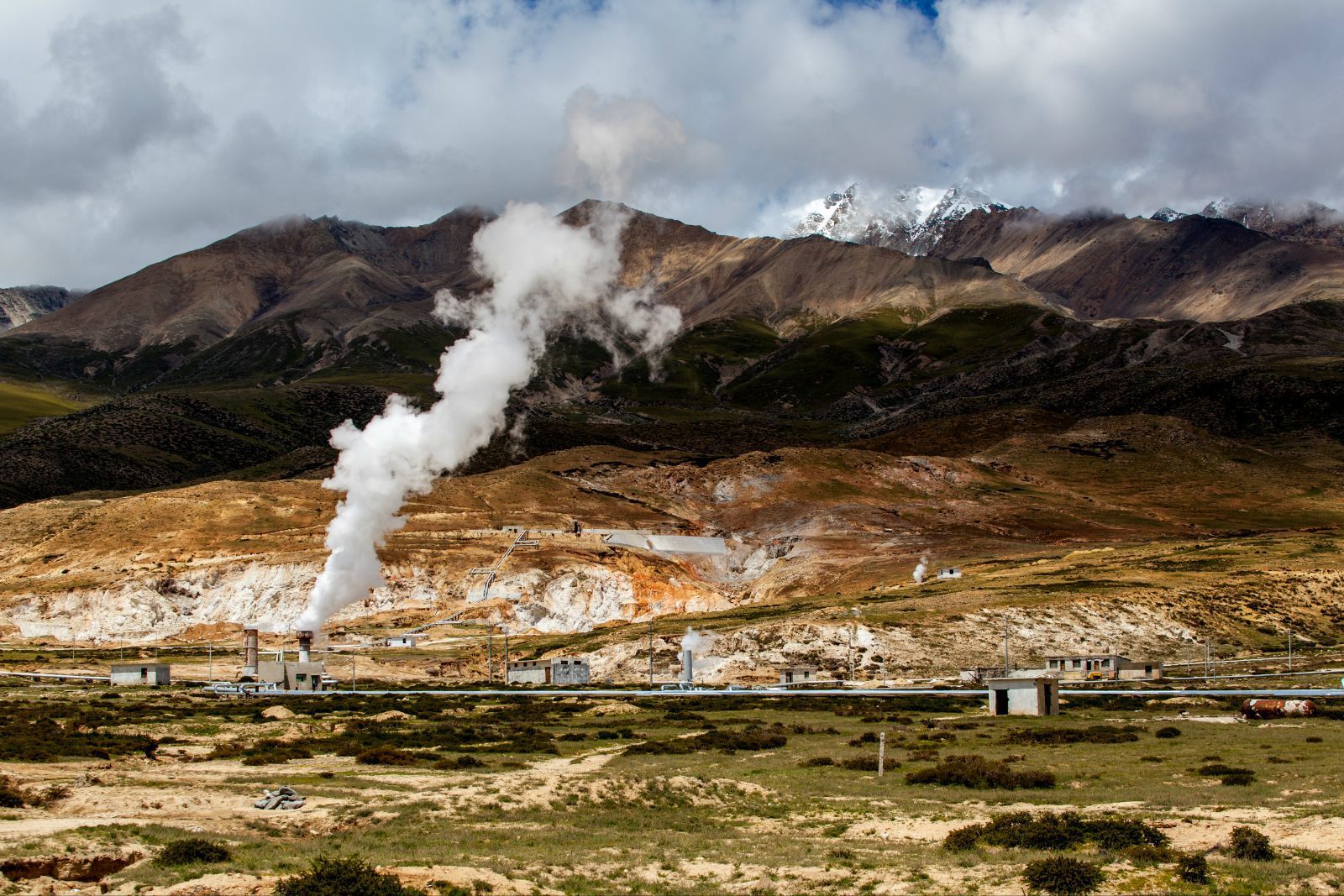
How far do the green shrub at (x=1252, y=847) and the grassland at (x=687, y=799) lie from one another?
0.28 metres

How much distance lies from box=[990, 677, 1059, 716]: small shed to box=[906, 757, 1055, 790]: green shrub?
74.2ft

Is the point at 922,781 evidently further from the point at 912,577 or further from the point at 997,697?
the point at 912,577

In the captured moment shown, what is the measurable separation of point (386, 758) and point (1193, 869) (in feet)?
104

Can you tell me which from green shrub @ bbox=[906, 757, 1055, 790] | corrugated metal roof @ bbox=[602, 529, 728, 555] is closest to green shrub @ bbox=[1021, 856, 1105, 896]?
green shrub @ bbox=[906, 757, 1055, 790]

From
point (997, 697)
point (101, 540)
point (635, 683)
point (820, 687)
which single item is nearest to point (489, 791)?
point (997, 697)

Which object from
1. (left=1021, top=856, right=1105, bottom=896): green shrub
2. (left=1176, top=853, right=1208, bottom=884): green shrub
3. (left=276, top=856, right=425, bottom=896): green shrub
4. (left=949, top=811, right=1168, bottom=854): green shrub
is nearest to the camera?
(left=276, top=856, right=425, bottom=896): green shrub

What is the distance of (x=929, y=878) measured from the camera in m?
26.2

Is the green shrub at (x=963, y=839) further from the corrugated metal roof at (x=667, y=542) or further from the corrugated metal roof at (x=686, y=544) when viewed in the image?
the corrugated metal roof at (x=686, y=544)

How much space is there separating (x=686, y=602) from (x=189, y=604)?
59357mm

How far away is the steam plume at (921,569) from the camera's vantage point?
5591 inches

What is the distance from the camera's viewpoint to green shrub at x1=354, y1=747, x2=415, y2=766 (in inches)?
1884

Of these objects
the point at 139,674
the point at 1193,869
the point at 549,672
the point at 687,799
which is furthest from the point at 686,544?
the point at 1193,869

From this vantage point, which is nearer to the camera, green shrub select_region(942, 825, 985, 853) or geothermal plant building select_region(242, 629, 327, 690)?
Result: green shrub select_region(942, 825, 985, 853)

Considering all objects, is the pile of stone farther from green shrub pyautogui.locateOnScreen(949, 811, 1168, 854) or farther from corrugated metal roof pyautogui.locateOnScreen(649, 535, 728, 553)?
corrugated metal roof pyautogui.locateOnScreen(649, 535, 728, 553)
